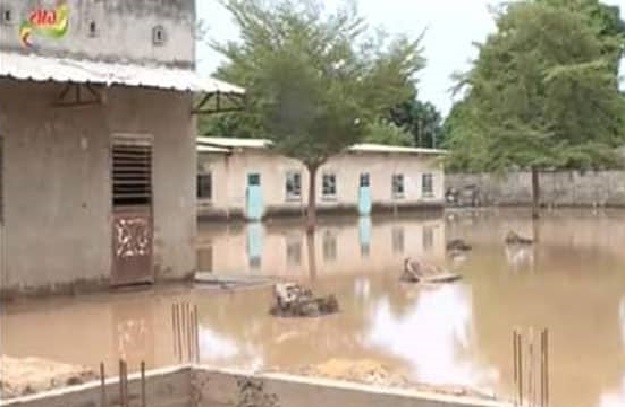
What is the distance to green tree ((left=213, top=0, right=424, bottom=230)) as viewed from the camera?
1179 inches

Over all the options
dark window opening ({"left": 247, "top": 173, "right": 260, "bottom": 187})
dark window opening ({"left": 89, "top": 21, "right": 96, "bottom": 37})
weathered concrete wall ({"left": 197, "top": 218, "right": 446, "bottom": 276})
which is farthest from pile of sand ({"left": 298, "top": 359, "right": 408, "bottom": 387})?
dark window opening ({"left": 247, "top": 173, "right": 260, "bottom": 187})

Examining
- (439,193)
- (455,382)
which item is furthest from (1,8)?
(439,193)

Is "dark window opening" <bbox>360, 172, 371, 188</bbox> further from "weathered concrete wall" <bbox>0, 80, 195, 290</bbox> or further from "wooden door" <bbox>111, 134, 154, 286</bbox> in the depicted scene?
"wooden door" <bbox>111, 134, 154, 286</bbox>

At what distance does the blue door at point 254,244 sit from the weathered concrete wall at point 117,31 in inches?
216

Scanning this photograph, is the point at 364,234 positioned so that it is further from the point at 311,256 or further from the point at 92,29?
the point at 92,29

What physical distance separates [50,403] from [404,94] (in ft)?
78.4

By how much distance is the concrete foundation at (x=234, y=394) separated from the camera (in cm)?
804

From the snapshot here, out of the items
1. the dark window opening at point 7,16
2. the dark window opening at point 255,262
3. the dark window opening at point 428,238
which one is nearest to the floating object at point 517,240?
the dark window opening at point 428,238

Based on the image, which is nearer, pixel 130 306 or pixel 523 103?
pixel 130 306

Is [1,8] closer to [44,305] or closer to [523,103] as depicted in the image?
[44,305]

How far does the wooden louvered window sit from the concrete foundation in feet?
29.8

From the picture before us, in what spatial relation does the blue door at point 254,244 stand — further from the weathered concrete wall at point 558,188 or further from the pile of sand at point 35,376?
the weathered concrete wall at point 558,188

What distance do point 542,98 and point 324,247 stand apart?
1469 centimetres

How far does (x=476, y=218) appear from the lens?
1688 inches
